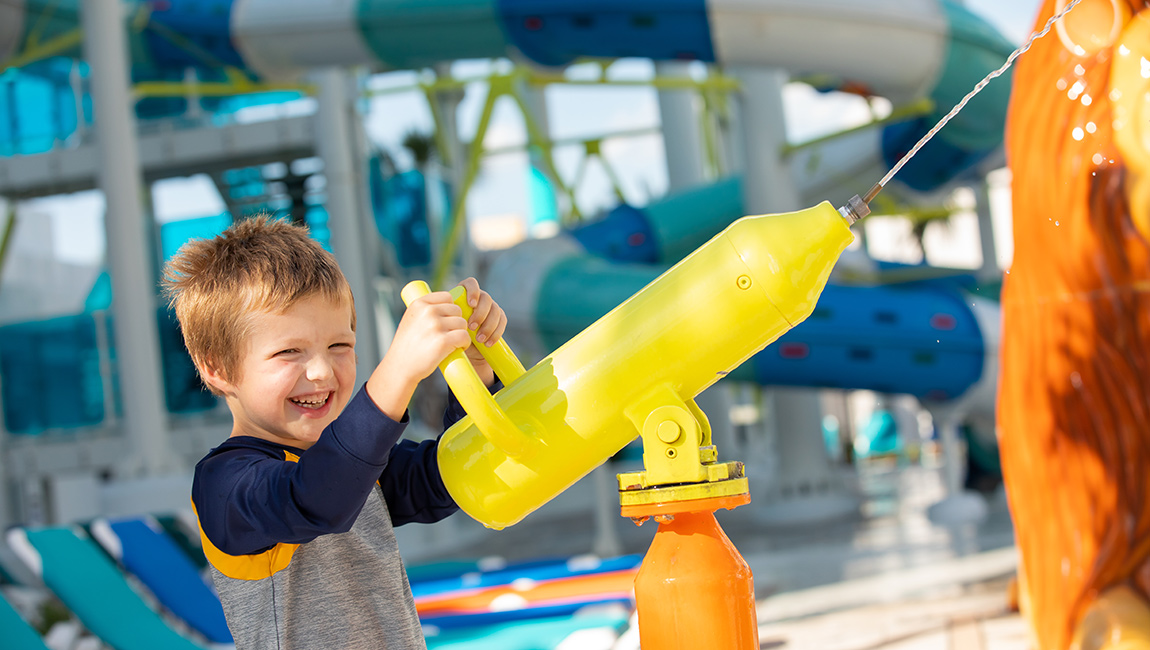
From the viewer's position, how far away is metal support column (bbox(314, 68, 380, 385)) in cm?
698

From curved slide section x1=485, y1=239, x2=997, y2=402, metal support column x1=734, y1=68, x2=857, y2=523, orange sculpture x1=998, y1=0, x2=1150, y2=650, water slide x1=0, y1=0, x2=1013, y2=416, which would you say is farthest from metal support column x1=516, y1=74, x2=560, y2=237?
orange sculpture x1=998, y1=0, x2=1150, y2=650

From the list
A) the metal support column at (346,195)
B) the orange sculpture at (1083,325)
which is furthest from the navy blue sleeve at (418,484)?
the metal support column at (346,195)

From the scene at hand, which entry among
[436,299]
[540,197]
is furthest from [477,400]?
[540,197]

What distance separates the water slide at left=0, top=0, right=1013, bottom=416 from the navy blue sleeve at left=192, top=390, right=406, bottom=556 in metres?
4.53

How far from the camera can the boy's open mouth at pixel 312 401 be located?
1.10m

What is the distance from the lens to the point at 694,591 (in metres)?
0.92

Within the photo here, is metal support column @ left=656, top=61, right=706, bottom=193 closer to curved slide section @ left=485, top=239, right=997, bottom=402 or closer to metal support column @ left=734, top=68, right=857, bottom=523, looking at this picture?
metal support column @ left=734, top=68, right=857, bottom=523

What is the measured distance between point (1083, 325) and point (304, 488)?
1.41m

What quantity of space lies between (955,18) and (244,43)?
13.2ft

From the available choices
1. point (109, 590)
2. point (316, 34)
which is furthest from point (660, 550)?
point (316, 34)

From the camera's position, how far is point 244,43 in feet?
18.9

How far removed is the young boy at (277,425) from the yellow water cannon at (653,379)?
138mm

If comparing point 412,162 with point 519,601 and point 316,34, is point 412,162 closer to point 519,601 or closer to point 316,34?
point 316,34

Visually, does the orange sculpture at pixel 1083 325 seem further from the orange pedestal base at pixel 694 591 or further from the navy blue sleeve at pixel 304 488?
the navy blue sleeve at pixel 304 488
